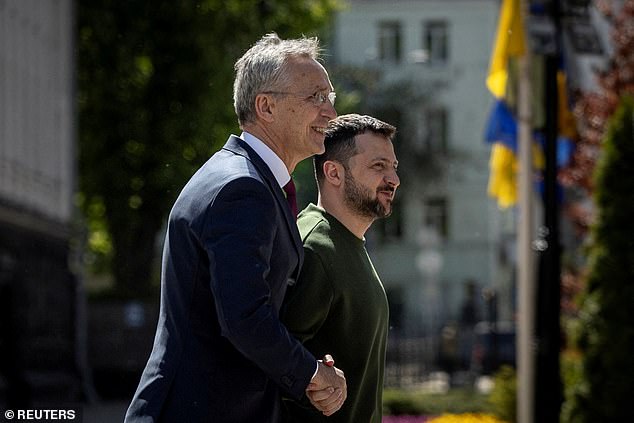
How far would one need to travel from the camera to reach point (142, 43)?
72.4 ft

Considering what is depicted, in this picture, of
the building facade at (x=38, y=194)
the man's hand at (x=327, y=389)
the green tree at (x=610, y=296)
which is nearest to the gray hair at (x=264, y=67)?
Answer: the man's hand at (x=327, y=389)

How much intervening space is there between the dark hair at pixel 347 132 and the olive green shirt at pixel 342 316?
0.54 feet

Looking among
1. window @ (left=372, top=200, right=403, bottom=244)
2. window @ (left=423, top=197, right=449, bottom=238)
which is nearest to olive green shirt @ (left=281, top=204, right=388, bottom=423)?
window @ (left=372, top=200, right=403, bottom=244)

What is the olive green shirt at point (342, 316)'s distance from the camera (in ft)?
11.0

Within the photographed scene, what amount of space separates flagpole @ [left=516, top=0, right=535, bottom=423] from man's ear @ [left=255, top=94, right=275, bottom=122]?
7.73 m

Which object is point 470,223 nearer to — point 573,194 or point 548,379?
point 573,194

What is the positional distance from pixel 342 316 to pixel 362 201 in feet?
0.89

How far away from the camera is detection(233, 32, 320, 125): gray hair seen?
3.23 meters

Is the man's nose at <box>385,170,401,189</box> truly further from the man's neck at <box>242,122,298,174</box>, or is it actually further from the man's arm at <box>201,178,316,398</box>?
the man's arm at <box>201,178,316,398</box>

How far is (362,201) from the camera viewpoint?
137 inches

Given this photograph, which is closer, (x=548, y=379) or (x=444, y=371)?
(x=548, y=379)

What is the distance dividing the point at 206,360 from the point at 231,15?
27.1m

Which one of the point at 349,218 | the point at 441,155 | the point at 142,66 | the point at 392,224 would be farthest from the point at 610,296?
the point at 441,155

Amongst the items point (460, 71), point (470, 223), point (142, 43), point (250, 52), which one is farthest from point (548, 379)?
point (470, 223)
